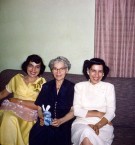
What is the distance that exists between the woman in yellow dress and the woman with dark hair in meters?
0.59

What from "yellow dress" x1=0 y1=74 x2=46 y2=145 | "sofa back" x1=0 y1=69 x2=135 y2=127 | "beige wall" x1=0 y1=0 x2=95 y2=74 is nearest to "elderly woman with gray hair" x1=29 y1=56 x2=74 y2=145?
"yellow dress" x1=0 y1=74 x2=46 y2=145

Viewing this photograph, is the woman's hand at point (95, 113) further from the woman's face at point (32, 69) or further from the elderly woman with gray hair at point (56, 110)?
the woman's face at point (32, 69)

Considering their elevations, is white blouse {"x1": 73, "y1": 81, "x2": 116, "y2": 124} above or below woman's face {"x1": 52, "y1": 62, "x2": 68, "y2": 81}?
below

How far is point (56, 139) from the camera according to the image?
8.35ft

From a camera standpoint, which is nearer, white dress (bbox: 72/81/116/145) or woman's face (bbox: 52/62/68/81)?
white dress (bbox: 72/81/116/145)

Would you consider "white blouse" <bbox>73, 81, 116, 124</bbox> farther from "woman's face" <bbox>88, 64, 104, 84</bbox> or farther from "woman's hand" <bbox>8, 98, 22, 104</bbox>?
"woman's hand" <bbox>8, 98, 22, 104</bbox>

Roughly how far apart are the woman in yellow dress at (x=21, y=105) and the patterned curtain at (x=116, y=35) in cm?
100

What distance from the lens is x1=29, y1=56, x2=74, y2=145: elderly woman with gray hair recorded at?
2561 millimetres

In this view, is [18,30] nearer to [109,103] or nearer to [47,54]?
[47,54]

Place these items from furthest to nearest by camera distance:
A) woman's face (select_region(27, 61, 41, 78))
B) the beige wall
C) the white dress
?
1. the beige wall
2. woman's face (select_region(27, 61, 41, 78))
3. the white dress

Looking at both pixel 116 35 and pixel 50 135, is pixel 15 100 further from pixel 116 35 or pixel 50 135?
pixel 116 35

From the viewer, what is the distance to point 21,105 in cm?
292

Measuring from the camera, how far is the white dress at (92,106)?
2.47m

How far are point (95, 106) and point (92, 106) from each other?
36 millimetres
